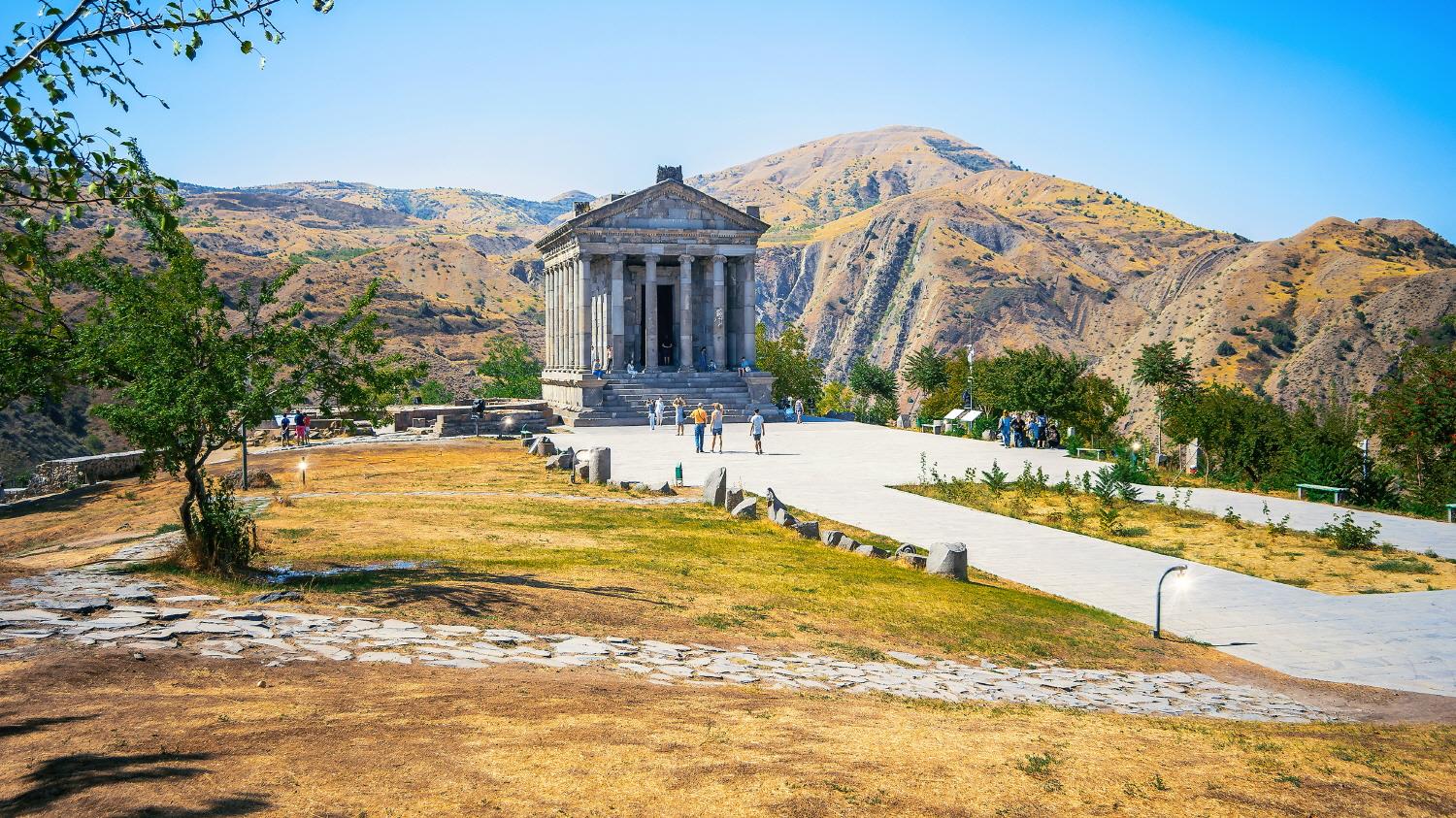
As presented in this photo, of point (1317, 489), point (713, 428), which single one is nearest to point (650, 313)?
point (713, 428)

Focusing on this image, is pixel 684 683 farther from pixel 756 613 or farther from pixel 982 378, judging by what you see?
pixel 982 378

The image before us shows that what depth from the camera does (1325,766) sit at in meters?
7.09

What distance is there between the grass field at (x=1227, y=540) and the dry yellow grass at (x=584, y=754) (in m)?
8.46

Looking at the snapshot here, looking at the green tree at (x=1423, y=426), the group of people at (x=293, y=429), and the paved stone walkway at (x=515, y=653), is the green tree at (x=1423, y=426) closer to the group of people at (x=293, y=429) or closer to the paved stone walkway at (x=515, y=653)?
the paved stone walkway at (x=515, y=653)

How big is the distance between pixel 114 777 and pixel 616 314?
45.3 meters

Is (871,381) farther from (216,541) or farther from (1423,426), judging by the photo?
(216,541)

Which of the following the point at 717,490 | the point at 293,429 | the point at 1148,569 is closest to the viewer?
the point at 1148,569

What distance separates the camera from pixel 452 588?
11.2 m

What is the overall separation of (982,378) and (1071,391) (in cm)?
719

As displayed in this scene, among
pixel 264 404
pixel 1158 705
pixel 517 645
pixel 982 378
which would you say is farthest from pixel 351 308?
pixel 982 378

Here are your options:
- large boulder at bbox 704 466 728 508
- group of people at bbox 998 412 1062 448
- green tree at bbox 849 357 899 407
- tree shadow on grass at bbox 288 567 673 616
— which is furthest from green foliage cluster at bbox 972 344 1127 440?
green tree at bbox 849 357 899 407

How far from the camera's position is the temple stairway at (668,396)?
146ft

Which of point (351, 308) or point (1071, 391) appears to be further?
point (1071, 391)

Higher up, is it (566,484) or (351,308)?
(351,308)
